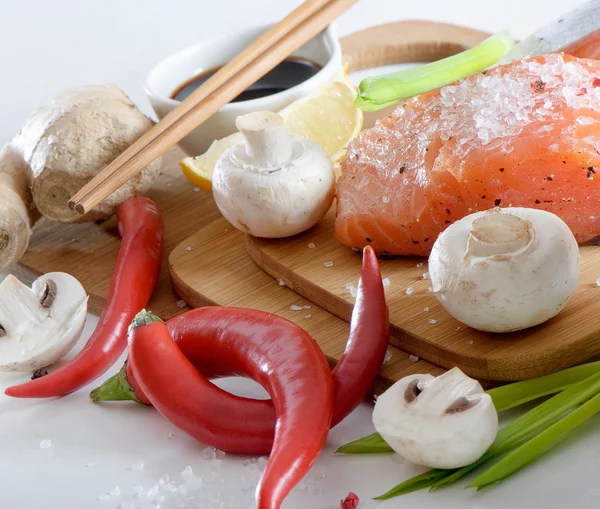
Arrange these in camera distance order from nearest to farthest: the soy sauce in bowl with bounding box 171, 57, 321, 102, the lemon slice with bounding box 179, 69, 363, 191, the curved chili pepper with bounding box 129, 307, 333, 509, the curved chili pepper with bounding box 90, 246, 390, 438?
the curved chili pepper with bounding box 129, 307, 333, 509
the curved chili pepper with bounding box 90, 246, 390, 438
the lemon slice with bounding box 179, 69, 363, 191
the soy sauce in bowl with bounding box 171, 57, 321, 102

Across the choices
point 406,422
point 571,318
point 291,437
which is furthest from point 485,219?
point 291,437

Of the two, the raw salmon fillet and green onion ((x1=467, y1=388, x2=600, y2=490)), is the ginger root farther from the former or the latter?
green onion ((x1=467, y1=388, x2=600, y2=490))

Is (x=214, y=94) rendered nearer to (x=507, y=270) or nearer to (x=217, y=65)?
(x=217, y=65)

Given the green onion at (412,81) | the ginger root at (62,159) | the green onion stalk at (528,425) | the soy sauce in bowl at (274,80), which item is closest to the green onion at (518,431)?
the green onion stalk at (528,425)

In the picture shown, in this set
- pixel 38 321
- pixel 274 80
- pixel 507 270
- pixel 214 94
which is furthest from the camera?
pixel 274 80

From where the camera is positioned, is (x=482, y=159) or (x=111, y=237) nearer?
(x=482, y=159)

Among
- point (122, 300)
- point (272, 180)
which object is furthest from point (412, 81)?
point (122, 300)

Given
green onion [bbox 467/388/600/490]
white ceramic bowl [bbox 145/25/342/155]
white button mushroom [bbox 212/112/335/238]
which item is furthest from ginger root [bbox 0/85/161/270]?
green onion [bbox 467/388/600/490]

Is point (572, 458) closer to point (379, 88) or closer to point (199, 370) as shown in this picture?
point (199, 370)
